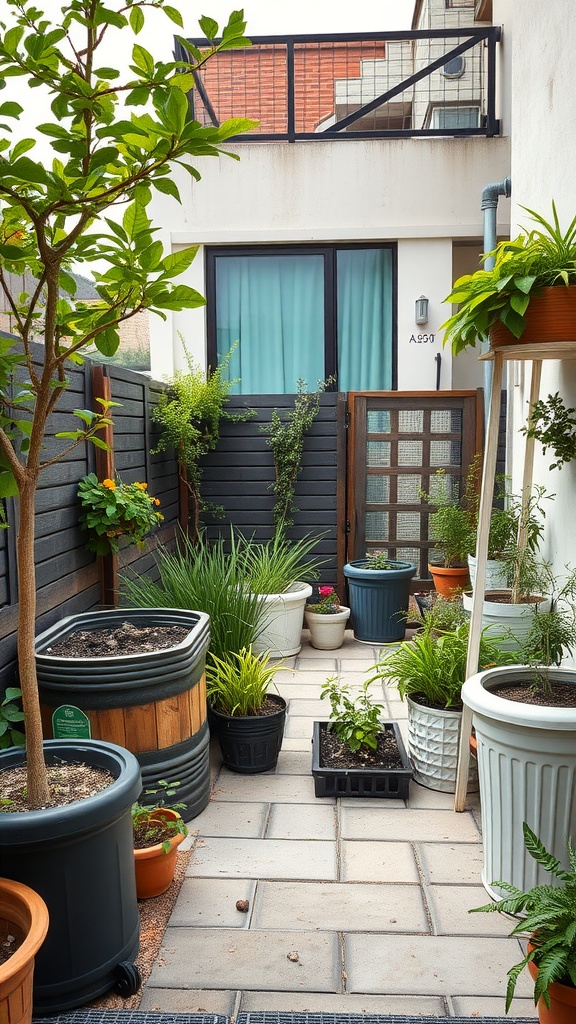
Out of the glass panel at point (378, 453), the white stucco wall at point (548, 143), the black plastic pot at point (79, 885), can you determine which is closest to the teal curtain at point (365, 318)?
the glass panel at point (378, 453)

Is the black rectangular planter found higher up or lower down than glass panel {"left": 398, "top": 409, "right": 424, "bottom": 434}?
lower down

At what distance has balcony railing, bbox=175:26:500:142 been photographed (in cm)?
686

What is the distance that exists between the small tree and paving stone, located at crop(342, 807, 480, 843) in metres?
1.38

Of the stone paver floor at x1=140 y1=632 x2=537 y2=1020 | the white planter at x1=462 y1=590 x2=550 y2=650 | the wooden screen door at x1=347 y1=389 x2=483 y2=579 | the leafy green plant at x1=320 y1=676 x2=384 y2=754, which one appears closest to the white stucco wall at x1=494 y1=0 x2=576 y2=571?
the white planter at x1=462 y1=590 x2=550 y2=650

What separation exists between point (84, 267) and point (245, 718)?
2026mm

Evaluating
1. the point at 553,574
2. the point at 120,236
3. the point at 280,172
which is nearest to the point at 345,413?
the point at 280,172


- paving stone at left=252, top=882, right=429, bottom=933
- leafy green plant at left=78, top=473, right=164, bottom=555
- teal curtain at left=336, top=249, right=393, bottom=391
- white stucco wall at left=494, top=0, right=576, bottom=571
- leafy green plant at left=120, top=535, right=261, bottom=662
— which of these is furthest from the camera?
teal curtain at left=336, top=249, right=393, bottom=391

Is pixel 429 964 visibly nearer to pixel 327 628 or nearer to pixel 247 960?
pixel 247 960

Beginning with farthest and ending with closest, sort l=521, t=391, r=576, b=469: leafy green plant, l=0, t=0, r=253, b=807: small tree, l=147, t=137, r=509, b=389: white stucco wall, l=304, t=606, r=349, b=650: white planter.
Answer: l=147, t=137, r=509, b=389: white stucco wall
l=304, t=606, r=349, b=650: white planter
l=521, t=391, r=576, b=469: leafy green plant
l=0, t=0, r=253, b=807: small tree

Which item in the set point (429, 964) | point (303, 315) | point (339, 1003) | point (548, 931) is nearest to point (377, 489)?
point (303, 315)

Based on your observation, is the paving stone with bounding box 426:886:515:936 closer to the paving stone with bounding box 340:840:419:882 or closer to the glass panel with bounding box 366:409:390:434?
the paving stone with bounding box 340:840:419:882

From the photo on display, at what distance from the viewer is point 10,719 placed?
8.46 ft

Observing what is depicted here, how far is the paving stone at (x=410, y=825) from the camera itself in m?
2.91

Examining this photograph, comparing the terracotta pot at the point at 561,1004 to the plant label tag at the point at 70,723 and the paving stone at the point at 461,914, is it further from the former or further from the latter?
the plant label tag at the point at 70,723
